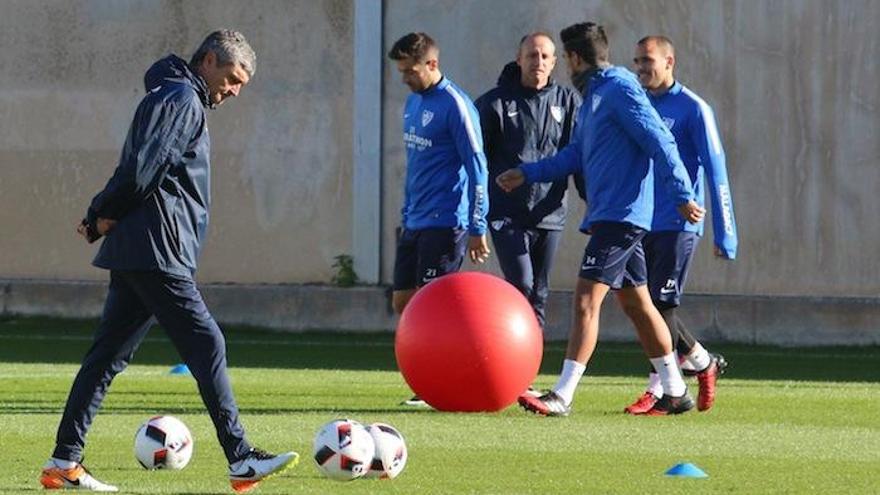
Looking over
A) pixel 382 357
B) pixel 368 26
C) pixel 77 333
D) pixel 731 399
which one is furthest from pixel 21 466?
pixel 368 26

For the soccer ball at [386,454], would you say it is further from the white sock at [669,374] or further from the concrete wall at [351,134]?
the concrete wall at [351,134]

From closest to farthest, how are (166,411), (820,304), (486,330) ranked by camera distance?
(486,330), (166,411), (820,304)

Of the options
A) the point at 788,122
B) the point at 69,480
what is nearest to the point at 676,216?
the point at 69,480

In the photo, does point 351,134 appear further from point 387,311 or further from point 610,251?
point 610,251

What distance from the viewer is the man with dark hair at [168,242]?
899 centimetres

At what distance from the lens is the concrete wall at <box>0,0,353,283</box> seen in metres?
22.1

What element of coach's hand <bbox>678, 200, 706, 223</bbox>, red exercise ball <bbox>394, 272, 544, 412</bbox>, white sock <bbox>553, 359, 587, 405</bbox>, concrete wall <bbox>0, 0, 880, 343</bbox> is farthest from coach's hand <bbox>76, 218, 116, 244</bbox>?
concrete wall <bbox>0, 0, 880, 343</bbox>

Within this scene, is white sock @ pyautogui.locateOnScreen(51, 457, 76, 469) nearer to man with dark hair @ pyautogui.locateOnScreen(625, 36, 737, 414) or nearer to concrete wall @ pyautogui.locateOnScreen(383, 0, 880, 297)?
man with dark hair @ pyautogui.locateOnScreen(625, 36, 737, 414)

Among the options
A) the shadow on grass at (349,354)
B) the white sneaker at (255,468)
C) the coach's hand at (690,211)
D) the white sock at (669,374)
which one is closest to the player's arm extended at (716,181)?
the white sock at (669,374)

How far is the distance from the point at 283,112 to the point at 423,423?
10310 millimetres

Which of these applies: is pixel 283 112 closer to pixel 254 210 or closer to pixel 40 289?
pixel 254 210

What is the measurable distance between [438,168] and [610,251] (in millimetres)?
1624

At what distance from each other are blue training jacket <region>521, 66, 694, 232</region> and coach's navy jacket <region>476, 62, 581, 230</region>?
1.46 m

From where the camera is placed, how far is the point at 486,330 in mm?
12039
